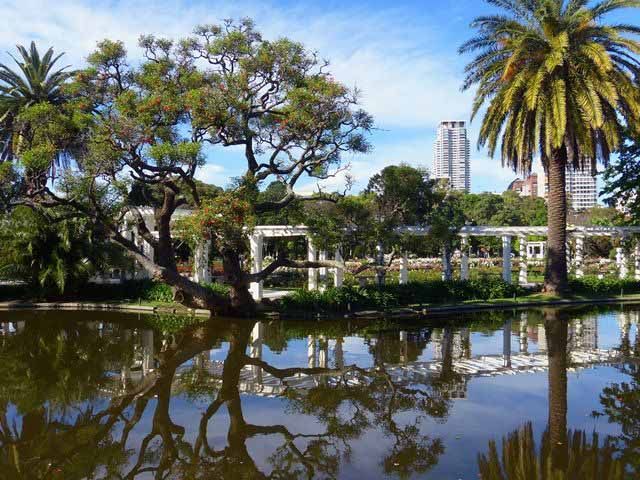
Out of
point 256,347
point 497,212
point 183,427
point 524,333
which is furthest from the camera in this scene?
point 497,212

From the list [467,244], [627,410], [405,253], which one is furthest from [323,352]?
[467,244]

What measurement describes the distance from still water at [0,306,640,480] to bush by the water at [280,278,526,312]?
12.7 ft

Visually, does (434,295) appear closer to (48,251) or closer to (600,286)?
(600,286)

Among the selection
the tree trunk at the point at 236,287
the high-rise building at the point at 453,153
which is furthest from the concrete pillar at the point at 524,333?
the high-rise building at the point at 453,153

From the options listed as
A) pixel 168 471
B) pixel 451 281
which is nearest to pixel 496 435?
Result: pixel 168 471

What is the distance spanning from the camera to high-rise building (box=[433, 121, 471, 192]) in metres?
179

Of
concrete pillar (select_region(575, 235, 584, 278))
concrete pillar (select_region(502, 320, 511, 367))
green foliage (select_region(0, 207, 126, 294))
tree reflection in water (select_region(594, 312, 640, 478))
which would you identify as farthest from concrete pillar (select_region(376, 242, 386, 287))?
concrete pillar (select_region(575, 235, 584, 278))

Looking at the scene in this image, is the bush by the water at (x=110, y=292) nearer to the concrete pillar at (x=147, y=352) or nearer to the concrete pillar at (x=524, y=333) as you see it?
the concrete pillar at (x=147, y=352)

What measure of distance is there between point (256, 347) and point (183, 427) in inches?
235

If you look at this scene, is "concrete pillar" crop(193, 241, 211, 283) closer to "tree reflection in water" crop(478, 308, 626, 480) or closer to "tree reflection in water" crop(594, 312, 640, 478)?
"tree reflection in water" crop(594, 312, 640, 478)

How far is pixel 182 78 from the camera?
1692 cm

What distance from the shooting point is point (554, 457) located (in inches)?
255

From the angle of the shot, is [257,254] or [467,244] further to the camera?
[467,244]

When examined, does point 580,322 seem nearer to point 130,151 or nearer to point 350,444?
point 350,444
